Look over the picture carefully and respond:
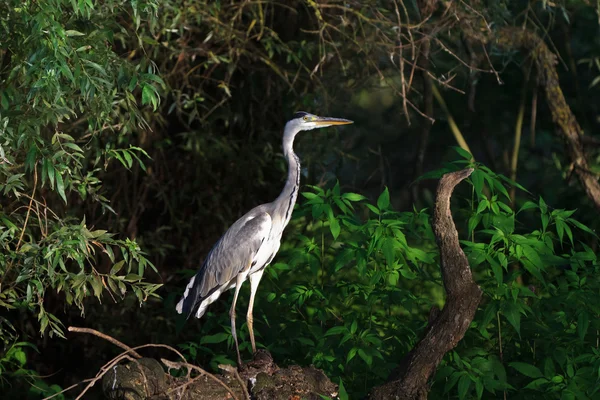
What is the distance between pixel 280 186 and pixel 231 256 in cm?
221

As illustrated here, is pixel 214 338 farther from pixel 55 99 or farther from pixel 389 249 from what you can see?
pixel 55 99

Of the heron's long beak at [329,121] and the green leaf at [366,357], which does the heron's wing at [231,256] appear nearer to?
the heron's long beak at [329,121]

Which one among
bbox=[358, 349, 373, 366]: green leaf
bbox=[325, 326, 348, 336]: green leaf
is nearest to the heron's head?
bbox=[325, 326, 348, 336]: green leaf

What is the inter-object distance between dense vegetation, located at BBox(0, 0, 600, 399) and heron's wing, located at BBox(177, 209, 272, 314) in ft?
0.62

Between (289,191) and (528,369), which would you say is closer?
(528,369)

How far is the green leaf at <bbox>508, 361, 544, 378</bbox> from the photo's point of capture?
426cm

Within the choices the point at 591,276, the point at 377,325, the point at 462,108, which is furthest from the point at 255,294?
the point at 462,108

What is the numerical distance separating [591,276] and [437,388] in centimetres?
93

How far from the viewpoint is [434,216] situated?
13.6ft

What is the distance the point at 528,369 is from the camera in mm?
4289

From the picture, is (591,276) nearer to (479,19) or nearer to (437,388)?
(437,388)

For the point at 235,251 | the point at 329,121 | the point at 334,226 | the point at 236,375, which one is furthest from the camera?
the point at 329,121

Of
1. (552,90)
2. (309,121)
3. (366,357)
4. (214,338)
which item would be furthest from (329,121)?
(552,90)

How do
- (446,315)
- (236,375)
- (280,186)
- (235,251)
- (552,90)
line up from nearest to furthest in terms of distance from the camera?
(236,375) → (446,315) → (235,251) → (552,90) → (280,186)
